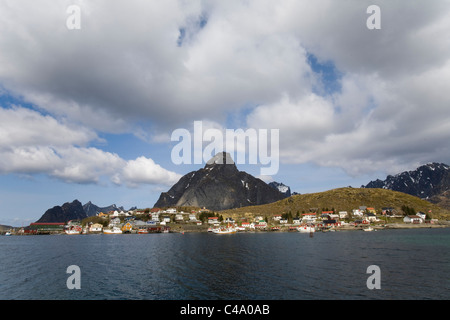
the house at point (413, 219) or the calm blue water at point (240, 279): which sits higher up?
the calm blue water at point (240, 279)

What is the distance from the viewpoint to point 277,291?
2967cm

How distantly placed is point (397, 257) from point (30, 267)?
76145 mm

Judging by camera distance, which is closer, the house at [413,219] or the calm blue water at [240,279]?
the calm blue water at [240,279]

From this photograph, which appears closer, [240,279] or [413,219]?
[240,279]

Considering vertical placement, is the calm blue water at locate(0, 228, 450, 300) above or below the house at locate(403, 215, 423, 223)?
above

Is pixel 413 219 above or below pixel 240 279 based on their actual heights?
below

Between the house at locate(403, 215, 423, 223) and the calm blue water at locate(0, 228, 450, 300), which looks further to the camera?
the house at locate(403, 215, 423, 223)
